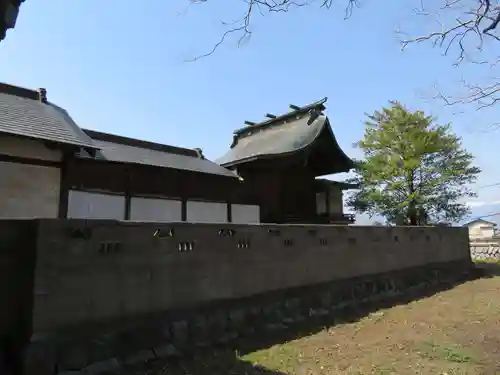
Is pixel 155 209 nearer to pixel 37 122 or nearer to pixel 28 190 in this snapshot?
pixel 28 190

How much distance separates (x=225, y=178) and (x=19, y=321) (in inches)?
383

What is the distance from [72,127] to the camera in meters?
10.7

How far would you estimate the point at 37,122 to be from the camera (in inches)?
384

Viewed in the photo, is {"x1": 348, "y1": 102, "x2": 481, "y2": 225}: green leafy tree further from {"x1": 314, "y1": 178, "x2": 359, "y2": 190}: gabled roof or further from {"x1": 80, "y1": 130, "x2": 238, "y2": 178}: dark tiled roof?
{"x1": 80, "y1": 130, "x2": 238, "y2": 178}: dark tiled roof

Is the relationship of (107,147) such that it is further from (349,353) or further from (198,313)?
(349,353)

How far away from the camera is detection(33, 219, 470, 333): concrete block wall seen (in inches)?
193

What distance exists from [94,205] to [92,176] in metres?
0.84

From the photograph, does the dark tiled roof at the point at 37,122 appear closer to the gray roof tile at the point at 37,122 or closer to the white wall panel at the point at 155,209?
the gray roof tile at the point at 37,122

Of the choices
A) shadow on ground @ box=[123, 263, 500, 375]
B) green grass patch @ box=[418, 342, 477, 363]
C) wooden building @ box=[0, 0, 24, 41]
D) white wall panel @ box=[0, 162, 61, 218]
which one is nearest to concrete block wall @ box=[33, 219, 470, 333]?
shadow on ground @ box=[123, 263, 500, 375]

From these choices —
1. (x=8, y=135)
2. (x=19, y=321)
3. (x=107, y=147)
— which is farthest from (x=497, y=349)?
(x=107, y=147)

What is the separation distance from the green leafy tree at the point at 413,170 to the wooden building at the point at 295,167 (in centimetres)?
240

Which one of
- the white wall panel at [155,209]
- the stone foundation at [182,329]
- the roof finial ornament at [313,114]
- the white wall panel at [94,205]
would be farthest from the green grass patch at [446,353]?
the roof finial ornament at [313,114]

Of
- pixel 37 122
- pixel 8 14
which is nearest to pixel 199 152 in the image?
pixel 37 122

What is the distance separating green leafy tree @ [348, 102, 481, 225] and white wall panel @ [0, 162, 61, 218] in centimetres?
1607
